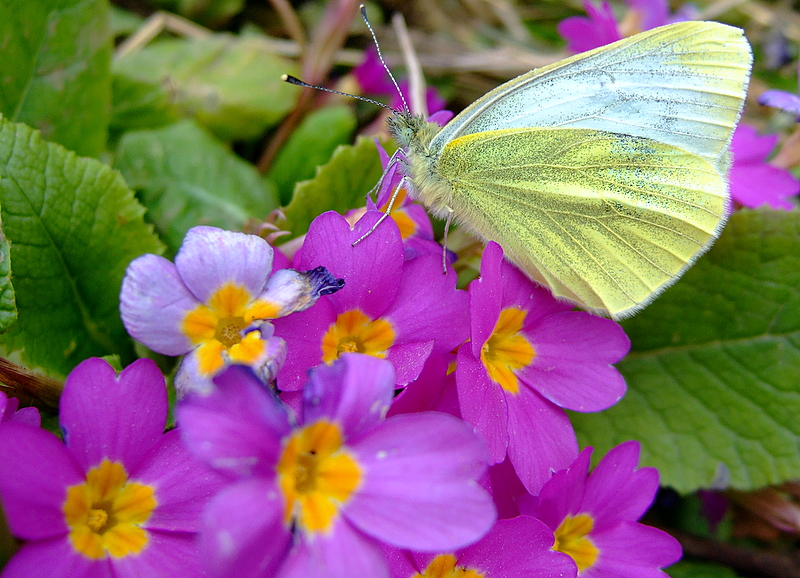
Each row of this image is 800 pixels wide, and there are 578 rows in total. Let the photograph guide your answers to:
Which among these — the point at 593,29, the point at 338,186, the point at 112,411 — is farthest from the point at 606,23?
the point at 112,411

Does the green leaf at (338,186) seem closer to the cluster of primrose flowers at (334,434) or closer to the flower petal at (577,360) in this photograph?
the cluster of primrose flowers at (334,434)

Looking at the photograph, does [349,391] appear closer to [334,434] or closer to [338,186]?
[334,434]

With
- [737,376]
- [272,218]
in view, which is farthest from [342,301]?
[737,376]

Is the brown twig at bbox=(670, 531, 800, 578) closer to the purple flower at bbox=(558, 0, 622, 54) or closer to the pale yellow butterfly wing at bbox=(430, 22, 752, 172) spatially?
the pale yellow butterfly wing at bbox=(430, 22, 752, 172)

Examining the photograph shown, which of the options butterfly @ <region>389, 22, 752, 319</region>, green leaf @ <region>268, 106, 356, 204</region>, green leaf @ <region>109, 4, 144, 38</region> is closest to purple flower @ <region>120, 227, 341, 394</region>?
butterfly @ <region>389, 22, 752, 319</region>

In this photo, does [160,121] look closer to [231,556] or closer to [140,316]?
[140,316]

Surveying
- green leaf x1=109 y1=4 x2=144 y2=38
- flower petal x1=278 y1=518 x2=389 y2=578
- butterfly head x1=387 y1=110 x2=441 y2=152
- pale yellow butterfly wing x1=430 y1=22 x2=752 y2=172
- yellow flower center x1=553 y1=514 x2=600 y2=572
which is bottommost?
yellow flower center x1=553 y1=514 x2=600 y2=572
